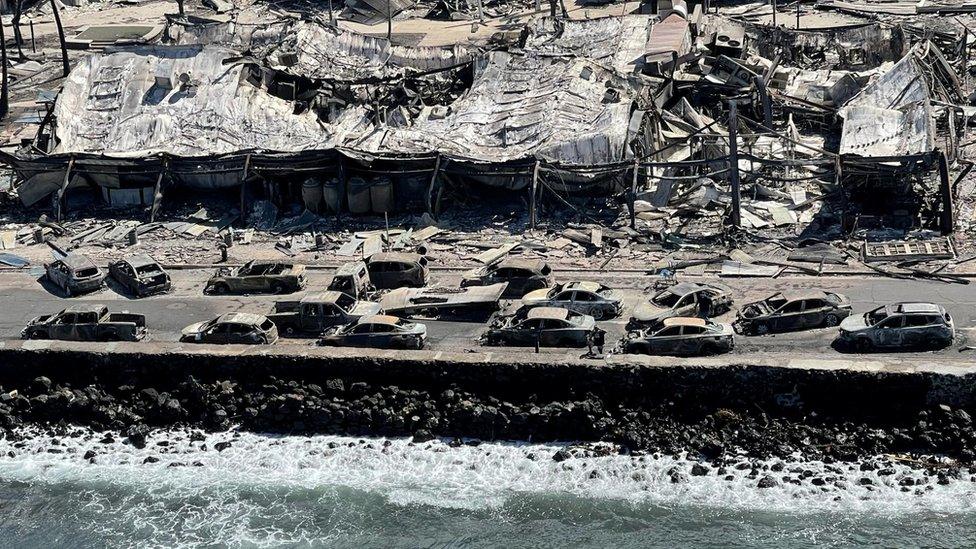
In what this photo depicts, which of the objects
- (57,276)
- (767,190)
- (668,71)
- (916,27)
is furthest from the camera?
(916,27)

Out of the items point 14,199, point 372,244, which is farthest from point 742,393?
point 14,199

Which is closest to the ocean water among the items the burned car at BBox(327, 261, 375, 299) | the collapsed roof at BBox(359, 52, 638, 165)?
the burned car at BBox(327, 261, 375, 299)

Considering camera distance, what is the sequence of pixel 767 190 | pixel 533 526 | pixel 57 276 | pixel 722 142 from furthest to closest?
pixel 722 142
pixel 767 190
pixel 57 276
pixel 533 526

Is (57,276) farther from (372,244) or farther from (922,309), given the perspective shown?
(922,309)

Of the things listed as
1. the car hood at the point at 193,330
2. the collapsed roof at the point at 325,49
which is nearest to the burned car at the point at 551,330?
the car hood at the point at 193,330

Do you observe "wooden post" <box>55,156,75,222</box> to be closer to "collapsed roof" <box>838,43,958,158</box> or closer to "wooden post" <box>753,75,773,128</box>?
"wooden post" <box>753,75,773,128</box>

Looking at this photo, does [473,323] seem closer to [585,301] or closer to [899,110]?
[585,301]

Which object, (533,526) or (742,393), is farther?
(742,393)

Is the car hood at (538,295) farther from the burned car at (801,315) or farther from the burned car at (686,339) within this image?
the burned car at (801,315)
